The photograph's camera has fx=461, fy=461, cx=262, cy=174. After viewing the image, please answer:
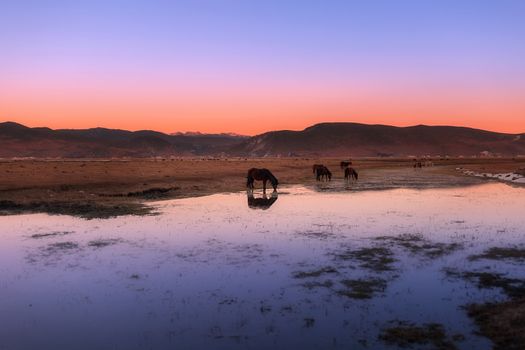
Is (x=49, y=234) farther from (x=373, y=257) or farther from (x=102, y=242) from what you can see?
(x=373, y=257)

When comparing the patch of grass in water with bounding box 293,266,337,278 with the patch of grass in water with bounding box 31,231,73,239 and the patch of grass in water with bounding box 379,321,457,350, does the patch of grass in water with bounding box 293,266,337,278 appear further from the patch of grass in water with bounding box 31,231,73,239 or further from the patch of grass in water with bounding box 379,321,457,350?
the patch of grass in water with bounding box 31,231,73,239

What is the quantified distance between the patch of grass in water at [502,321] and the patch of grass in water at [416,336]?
674 millimetres

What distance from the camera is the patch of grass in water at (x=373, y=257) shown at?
459 inches

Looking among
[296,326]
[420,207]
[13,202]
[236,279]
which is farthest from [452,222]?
[13,202]

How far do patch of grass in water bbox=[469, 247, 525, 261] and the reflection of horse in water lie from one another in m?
12.0

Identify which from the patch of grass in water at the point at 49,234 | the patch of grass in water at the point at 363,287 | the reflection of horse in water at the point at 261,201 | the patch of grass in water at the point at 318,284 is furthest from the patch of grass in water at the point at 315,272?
the reflection of horse in water at the point at 261,201

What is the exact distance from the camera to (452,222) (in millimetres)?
18688

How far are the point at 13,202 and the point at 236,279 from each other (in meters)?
18.5

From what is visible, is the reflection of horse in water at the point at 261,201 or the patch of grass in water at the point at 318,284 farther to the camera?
the reflection of horse in water at the point at 261,201

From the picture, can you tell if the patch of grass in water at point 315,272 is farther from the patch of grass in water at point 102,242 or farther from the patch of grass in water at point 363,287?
the patch of grass in water at point 102,242

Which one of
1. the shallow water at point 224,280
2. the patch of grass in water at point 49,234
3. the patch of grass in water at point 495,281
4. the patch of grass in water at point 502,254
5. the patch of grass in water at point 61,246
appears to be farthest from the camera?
the patch of grass in water at point 49,234

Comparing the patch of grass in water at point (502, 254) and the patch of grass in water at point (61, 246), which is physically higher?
the patch of grass in water at point (502, 254)

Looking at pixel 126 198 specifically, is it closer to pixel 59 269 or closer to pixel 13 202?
pixel 13 202

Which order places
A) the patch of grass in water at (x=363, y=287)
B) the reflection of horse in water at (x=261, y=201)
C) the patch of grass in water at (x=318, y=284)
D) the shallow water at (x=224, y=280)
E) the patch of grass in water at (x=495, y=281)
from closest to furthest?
the shallow water at (x=224, y=280), the patch of grass in water at (x=363, y=287), the patch of grass in water at (x=495, y=281), the patch of grass in water at (x=318, y=284), the reflection of horse in water at (x=261, y=201)
